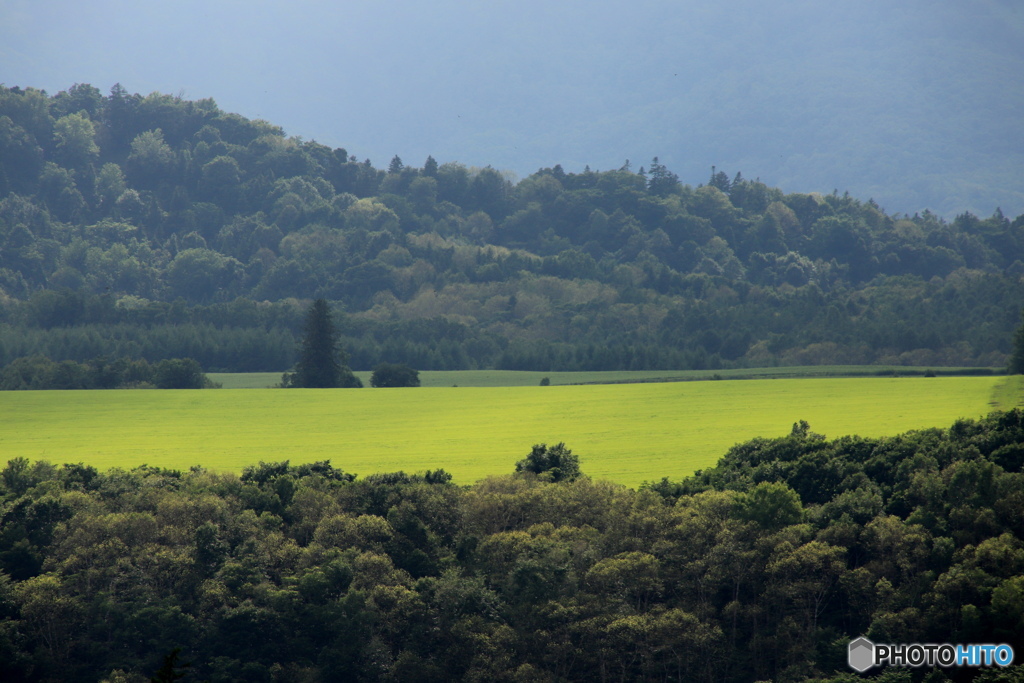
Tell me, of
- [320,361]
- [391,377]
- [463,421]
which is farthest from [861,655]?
[391,377]

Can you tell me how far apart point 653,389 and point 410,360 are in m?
54.5

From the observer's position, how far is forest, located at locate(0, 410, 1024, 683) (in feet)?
135

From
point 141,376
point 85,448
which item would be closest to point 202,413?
point 85,448

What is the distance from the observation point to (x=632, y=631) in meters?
41.4

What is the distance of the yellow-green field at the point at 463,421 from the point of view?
6222 centimetres

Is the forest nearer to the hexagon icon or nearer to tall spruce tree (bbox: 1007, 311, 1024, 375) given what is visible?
the hexagon icon

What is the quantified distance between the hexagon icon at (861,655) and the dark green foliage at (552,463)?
62.1 ft

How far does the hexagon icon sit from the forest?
44cm

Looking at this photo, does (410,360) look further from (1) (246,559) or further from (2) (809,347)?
(1) (246,559)

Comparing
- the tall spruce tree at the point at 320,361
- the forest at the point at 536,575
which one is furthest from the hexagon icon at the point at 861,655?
the tall spruce tree at the point at 320,361

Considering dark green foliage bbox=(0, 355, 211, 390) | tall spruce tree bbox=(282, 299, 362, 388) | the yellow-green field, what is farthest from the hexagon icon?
dark green foliage bbox=(0, 355, 211, 390)

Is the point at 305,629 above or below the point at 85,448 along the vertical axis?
below

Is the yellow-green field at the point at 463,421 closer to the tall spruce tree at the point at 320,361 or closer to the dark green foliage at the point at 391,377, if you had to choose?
the tall spruce tree at the point at 320,361

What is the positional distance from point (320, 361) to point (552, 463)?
169 feet
